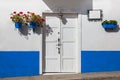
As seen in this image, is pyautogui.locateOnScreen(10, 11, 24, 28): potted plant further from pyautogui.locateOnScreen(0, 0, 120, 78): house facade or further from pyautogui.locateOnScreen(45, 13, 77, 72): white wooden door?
pyautogui.locateOnScreen(45, 13, 77, 72): white wooden door

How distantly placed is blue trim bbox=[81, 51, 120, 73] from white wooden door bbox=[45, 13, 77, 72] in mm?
475

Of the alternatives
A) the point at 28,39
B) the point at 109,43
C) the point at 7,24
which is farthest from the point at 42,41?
the point at 109,43

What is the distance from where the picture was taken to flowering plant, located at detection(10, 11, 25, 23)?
538 inches

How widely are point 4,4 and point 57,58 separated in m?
2.77

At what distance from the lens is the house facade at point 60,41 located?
1387 cm

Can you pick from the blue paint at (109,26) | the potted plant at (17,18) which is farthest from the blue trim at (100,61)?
the potted plant at (17,18)

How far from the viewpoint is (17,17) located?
44.8 ft

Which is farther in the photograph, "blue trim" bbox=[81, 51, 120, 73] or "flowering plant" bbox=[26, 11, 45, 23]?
"blue trim" bbox=[81, 51, 120, 73]

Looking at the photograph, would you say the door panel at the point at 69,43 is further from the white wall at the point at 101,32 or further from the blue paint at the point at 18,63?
the blue paint at the point at 18,63

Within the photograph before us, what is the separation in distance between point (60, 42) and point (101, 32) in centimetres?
156

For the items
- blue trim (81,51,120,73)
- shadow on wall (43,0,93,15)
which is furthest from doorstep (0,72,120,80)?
shadow on wall (43,0,93,15)

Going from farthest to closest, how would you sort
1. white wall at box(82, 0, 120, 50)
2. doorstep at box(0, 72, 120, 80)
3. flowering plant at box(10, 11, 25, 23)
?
white wall at box(82, 0, 120, 50), flowering plant at box(10, 11, 25, 23), doorstep at box(0, 72, 120, 80)

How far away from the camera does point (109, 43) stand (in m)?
14.2

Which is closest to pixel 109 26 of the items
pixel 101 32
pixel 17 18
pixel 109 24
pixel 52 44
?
pixel 109 24
